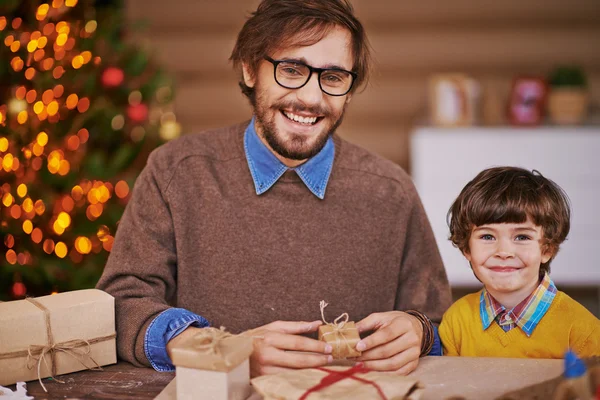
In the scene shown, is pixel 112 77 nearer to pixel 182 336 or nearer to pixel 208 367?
pixel 182 336

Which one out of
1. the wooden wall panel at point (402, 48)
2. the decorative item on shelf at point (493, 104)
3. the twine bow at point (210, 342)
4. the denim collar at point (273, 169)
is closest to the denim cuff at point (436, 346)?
the denim collar at point (273, 169)

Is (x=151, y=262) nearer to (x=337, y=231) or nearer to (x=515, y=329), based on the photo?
(x=337, y=231)

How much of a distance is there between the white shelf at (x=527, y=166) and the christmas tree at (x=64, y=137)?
63.3 inches

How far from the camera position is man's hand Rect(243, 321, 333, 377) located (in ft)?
4.23

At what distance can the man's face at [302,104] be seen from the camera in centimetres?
166

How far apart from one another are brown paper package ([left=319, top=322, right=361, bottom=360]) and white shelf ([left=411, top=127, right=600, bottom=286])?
2604 mm

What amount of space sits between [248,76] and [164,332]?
2.40ft

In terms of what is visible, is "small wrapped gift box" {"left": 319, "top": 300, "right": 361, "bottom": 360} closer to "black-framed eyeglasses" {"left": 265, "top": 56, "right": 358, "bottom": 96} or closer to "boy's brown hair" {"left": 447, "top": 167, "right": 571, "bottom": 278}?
"boy's brown hair" {"left": 447, "top": 167, "right": 571, "bottom": 278}

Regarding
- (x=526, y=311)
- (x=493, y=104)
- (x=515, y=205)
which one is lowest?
(x=526, y=311)

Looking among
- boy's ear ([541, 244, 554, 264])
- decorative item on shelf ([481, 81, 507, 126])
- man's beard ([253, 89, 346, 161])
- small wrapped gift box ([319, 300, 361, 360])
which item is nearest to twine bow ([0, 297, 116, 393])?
small wrapped gift box ([319, 300, 361, 360])

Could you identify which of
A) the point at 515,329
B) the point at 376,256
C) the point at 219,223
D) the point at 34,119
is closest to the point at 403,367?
the point at 515,329

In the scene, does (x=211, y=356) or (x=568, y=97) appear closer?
(x=211, y=356)

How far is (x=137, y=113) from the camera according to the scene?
2.83 metres

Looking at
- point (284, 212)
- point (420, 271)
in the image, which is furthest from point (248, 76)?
point (420, 271)
